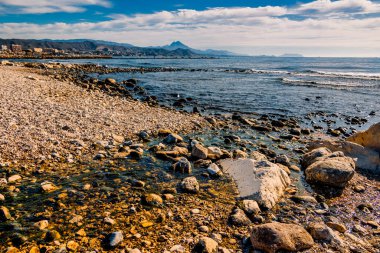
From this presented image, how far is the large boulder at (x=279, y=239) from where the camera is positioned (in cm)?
540

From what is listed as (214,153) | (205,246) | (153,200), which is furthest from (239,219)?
(214,153)

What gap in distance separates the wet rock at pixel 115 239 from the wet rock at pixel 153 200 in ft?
4.64

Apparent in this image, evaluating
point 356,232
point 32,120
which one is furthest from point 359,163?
point 32,120

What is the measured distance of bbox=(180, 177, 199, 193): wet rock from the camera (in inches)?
309

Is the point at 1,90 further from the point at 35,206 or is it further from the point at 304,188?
the point at 304,188

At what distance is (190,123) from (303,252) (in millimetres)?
10621

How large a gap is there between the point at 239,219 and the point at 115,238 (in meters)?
2.90

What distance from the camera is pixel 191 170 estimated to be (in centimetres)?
948

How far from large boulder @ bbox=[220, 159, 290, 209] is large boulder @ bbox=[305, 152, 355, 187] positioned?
0.97 meters

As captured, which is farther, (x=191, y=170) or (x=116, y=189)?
(x=191, y=170)

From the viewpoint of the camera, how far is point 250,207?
23.2ft

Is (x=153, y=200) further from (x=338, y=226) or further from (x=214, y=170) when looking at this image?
(x=338, y=226)

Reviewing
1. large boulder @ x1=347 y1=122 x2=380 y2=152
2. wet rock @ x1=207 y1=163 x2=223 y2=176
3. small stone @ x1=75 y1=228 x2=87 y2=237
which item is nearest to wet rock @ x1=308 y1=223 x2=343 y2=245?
wet rock @ x1=207 y1=163 x2=223 y2=176

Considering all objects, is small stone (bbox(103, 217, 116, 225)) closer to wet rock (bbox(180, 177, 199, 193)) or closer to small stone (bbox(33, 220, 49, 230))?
small stone (bbox(33, 220, 49, 230))
